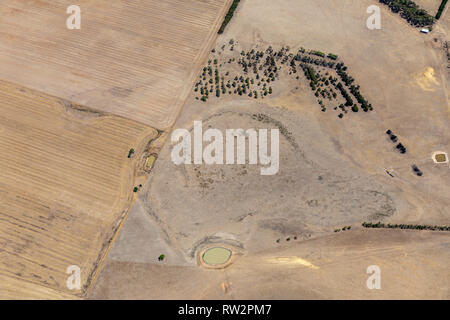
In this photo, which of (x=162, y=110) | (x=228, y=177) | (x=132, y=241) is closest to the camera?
(x=132, y=241)

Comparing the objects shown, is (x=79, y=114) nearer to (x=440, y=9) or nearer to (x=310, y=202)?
(x=310, y=202)

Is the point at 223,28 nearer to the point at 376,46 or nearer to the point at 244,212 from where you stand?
the point at 376,46

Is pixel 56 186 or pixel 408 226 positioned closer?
pixel 408 226

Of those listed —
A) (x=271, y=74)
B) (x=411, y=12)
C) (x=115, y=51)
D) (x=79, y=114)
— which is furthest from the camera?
(x=411, y=12)

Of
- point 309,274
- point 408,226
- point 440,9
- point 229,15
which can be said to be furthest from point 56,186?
point 440,9

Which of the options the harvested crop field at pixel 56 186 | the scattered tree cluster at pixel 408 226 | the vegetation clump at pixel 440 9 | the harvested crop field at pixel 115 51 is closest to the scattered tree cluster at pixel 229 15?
the harvested crop field at pixel 115 51

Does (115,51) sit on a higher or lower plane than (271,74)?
higher

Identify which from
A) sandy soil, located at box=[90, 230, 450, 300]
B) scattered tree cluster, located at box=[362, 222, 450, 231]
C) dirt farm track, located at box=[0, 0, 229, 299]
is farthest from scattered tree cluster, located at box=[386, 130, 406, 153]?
dirt farm track, located at box=[0, 0, 229, 299]
